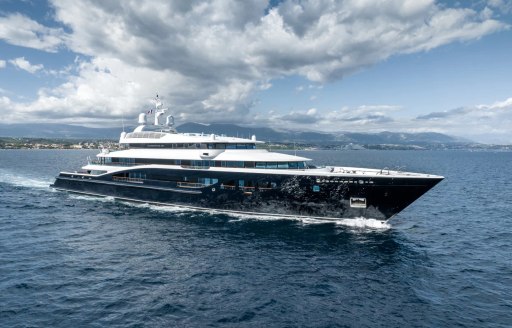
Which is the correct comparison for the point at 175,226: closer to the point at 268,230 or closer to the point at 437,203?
the point at 268,230

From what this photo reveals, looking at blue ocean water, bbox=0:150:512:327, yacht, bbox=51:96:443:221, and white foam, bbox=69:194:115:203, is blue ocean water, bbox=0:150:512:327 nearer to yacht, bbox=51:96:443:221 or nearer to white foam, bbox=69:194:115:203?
yacht, bbox=51:96:443:221

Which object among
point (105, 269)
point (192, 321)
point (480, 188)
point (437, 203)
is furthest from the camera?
point (480, 188)

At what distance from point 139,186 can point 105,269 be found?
1910 centimetres

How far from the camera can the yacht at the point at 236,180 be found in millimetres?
27016

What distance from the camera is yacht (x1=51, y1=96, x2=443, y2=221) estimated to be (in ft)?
88.6

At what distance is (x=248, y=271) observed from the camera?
18.8 meters

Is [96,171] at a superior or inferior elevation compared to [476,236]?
superior

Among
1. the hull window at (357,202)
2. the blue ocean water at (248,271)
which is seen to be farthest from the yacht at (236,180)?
the blue ocean water at (248,271)

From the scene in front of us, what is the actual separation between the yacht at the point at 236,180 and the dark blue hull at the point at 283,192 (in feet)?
0.26

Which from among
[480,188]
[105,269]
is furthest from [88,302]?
[480,188]

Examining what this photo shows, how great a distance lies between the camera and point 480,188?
54.7 m

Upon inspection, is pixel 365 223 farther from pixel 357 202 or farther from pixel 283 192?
pixel 283 192

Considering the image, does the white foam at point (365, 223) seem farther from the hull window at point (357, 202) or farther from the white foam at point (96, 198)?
the white foam at point (96, 198)

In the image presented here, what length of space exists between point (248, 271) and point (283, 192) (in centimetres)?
1166
